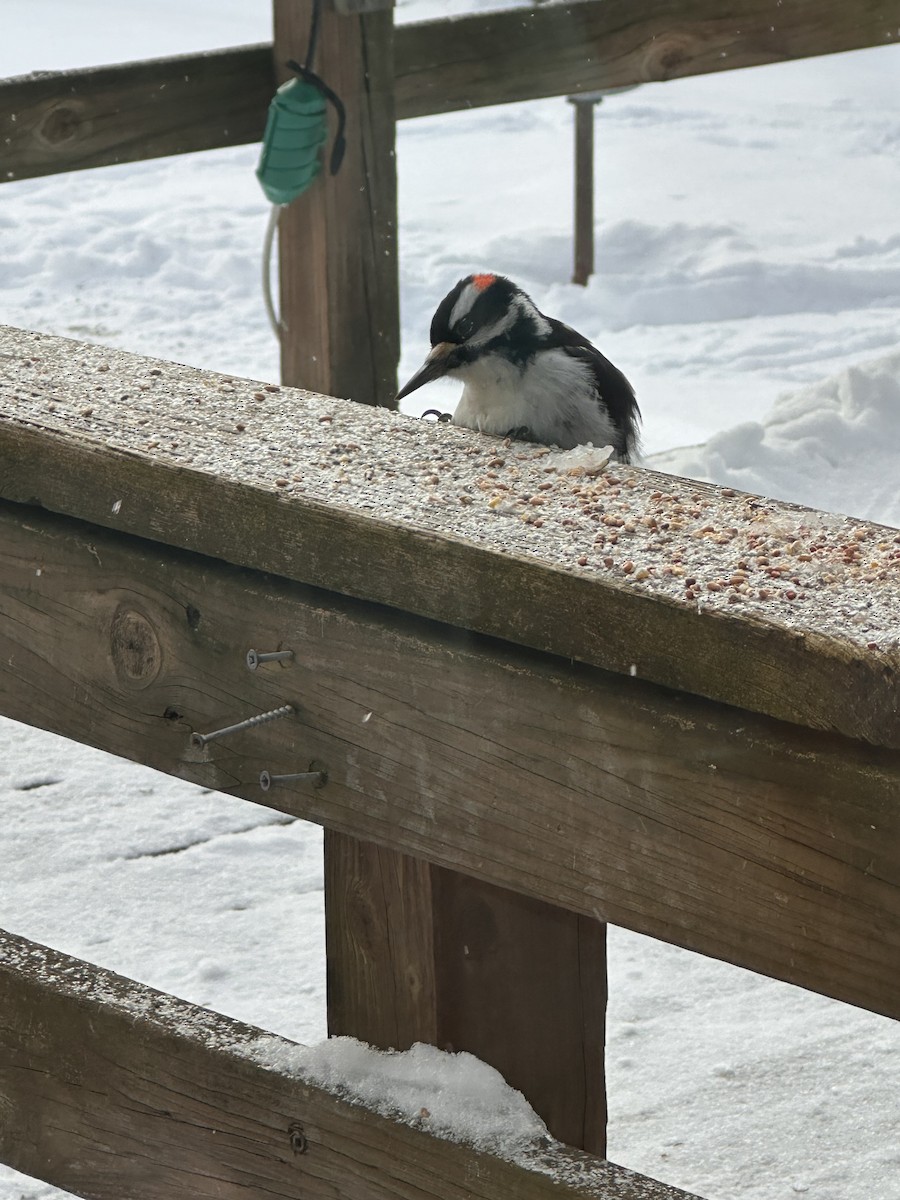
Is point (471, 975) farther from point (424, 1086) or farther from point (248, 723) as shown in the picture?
point (248, 723)

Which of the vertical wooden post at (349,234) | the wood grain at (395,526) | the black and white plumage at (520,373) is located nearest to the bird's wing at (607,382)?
the black and white plumage at (520,373)

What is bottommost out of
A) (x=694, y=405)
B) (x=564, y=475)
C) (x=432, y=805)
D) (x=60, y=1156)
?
(x=694, y=405)

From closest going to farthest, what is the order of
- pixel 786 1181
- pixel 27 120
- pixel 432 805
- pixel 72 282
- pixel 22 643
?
pixel 432 805 → pixel 22 643 → pixel 786 1181 → pixel 27 120 → pixel 72 282

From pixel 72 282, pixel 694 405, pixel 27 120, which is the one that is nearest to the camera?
pixel 27 120

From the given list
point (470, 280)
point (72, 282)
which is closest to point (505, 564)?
point (470, 280)

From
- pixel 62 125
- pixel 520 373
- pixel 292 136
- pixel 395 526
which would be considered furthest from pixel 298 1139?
pixel 292 136

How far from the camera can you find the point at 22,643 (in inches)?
61.1

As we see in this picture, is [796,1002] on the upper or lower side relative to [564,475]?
lower

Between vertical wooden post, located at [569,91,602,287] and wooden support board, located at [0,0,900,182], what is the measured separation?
2.41 m

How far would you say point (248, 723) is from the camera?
53.6 inches

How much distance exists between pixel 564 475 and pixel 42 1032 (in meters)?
0.74

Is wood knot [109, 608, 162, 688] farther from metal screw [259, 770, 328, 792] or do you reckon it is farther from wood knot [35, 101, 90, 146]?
wood knot [35, 101, 90, 146]

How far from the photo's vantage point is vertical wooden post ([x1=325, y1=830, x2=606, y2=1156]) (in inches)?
A: 58.7

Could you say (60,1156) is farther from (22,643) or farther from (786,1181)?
(786,1181)
